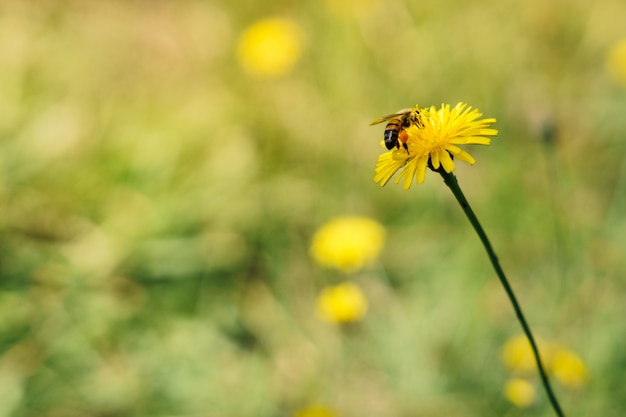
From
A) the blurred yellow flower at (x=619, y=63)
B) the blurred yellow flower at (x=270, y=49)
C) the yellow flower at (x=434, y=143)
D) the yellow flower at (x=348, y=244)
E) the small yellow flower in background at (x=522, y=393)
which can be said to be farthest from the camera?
the blurred yellow flower at (x=270, y=49)

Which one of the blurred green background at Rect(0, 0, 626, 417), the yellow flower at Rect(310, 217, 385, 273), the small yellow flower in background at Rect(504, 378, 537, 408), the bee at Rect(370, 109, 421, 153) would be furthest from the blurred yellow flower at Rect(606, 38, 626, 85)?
the bee at Rect(370, 109, 421, 153)

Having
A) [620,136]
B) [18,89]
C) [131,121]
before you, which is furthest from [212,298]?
[620,136]

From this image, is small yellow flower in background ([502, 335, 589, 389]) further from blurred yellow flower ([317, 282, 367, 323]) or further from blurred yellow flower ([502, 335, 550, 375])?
blurred yellow flower ([317, 282, 367, 323])

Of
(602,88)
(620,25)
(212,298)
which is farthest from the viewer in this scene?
(620,25)

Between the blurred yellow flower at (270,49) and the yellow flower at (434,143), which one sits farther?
the blurred yellow flower at (270,49)

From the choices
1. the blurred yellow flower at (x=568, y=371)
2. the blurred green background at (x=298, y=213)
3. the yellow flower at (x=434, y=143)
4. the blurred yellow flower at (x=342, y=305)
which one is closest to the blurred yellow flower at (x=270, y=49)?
the blurred green background at (x=298, y=213)

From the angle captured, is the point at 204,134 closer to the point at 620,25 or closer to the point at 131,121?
the point at 131,121

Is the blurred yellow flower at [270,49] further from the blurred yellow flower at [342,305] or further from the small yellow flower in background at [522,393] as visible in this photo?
the small yellow flower in background at [522,393]
